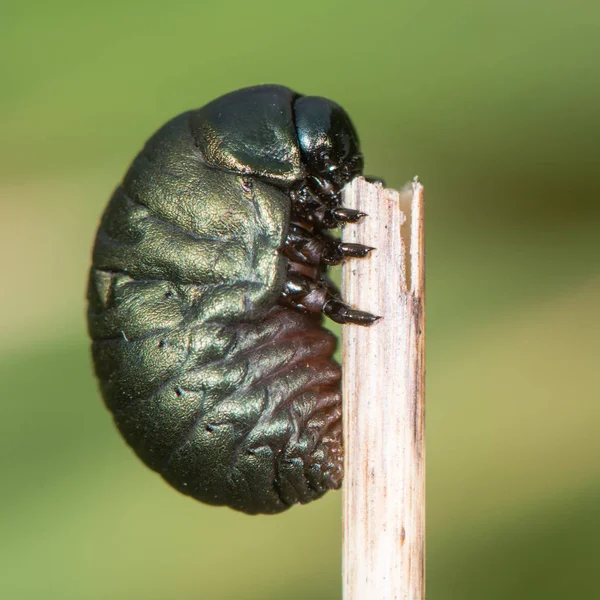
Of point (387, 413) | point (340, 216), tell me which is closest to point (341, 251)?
point (340, 216)

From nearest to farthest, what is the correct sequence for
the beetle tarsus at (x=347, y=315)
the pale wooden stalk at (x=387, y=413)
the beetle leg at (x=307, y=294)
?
1. the pale wooden stalk at (x=387, y=413)
2. the beetle tarsus at (x=347, y=315)
3. the beetle leg at (x=307, y=294)

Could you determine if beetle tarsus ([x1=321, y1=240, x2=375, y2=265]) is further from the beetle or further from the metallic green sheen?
the metallic green sheen

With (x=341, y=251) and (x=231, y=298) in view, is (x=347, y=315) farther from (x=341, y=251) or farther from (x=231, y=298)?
(x=231, y=298)

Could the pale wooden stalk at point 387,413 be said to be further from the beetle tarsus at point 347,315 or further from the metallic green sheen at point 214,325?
the metallic green sheen at point 214,325

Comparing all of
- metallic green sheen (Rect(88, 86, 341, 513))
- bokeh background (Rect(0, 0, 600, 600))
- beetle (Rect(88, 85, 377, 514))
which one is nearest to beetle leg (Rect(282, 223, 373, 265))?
beetle (Rect(88, 85, 377, 514))

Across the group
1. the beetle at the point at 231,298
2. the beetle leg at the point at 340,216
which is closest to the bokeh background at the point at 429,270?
the beetle at the point at 231,298
